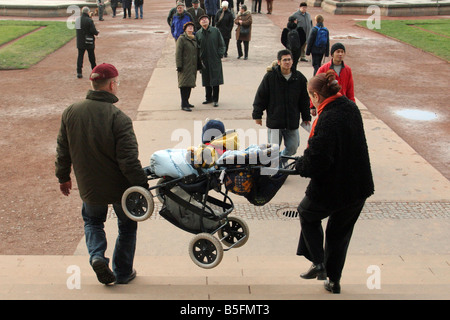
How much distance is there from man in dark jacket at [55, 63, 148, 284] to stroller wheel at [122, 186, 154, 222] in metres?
0.09

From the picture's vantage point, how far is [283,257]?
18.2 feet

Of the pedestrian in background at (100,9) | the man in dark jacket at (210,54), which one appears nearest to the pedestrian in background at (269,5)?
the pedestrian in background at (100,9)

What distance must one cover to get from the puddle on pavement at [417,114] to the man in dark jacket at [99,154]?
7.65m

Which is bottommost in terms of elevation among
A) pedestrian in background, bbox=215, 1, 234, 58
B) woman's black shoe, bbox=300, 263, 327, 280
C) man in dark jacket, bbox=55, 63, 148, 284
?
woman's black shoe, bbox=300, 263, 327, 280

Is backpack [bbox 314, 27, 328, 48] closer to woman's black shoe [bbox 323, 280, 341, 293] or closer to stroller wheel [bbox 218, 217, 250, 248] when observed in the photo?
stroller wheel [bbox 218, 217, 250, 248]

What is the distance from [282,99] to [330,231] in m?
3.06

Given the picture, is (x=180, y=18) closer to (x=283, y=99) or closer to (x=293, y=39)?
(x=293, y=39)

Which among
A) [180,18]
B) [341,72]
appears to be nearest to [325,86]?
[341,72]

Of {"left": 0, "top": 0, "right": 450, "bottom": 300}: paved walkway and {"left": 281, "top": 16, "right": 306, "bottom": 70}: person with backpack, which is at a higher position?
{"left": 281, "top": 16, "right": 306, "bottom": 70}: person with backpack

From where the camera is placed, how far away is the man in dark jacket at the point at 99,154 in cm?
423

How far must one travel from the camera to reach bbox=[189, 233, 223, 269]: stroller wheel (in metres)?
4.40

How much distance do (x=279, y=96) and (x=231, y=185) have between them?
287 centimetres

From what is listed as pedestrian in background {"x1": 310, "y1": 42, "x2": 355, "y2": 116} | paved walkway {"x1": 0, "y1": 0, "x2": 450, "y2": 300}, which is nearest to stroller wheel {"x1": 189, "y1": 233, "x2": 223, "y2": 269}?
paved walkway {"x1": 0, "y1": 0, "x2": 450, "y2": 300}

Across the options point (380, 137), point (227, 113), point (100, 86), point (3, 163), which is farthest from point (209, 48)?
point (100, 86)
